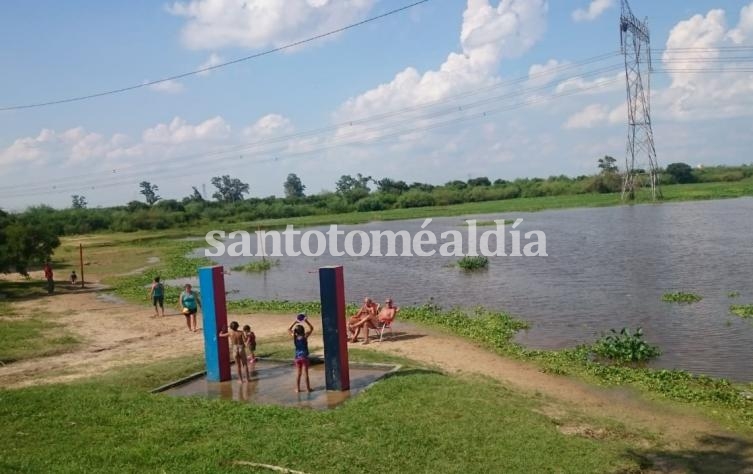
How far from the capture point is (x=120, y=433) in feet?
31.1

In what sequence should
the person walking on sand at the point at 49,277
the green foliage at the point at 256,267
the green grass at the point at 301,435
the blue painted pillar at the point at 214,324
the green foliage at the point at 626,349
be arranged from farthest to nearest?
the green foliage at the point at 256,267, the person walking on sand at the point at 49,277, the green foliage at the point at 626,349, the blue painted pillar at the point at 214,324, the green grass at the point at 301,435

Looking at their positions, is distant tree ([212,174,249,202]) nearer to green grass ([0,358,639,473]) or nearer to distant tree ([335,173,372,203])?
distant tree ([335,173,372,203])

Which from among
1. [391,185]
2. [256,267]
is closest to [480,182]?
[391,185]

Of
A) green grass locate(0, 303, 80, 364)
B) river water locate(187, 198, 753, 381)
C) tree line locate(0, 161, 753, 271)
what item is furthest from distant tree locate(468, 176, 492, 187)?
green grass locate(0, 303, 80, 364)

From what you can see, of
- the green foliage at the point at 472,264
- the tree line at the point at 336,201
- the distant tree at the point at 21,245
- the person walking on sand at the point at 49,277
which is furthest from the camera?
the tree line at the point at 336,201

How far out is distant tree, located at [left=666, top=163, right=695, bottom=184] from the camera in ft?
378

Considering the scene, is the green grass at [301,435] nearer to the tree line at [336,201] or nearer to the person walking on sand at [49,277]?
the person walking on sand at [49,277]

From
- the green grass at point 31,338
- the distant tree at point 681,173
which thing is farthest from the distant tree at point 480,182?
the green grass at point 31,338

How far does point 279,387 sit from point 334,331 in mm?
1709

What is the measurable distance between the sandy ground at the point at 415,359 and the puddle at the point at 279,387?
2.11 m

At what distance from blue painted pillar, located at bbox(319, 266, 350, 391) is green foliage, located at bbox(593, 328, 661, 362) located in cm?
718

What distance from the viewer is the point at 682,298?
21.9m

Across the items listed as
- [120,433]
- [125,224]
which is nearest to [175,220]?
[125,224]

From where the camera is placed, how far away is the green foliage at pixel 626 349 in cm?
1530
